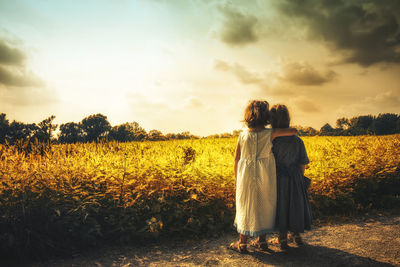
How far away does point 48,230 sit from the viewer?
154 inches

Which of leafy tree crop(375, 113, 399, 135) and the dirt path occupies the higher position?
leafy tree crop(375, 113, 399, 135)

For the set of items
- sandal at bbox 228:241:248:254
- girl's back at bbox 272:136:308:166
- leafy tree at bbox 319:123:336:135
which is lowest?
sandal at bbox 228:241:248:254

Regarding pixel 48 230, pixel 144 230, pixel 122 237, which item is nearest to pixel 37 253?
pixel 48 230

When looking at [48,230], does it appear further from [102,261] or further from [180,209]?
[180,209]

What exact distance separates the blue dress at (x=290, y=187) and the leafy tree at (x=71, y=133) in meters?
14.3

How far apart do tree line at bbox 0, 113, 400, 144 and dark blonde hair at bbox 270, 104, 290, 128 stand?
430 cm

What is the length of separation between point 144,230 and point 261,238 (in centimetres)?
178

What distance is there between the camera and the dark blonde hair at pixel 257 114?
359cm

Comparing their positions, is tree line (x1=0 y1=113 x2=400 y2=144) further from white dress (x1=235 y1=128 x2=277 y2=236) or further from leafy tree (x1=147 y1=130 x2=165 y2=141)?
white dress (x1=235 y1=128 x2=277 y2=236)

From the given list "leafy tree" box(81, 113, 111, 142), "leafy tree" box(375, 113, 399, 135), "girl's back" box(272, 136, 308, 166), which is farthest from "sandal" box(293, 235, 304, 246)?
"leafy tree" box(375, 113, 399, 135)

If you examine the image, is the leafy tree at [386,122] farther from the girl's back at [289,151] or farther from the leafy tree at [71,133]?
the girl's back at [289,151]

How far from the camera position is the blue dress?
3.67m

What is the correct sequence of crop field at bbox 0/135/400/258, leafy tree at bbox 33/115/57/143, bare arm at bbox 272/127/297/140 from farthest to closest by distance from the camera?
leafy tree at bbox 33/115/57/143, crop field at bbox 0/135/400/258, bare arm at bbox 272/127/297/140

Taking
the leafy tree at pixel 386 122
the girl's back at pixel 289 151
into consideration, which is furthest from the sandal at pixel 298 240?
the leafy tree at pixel 386 122
